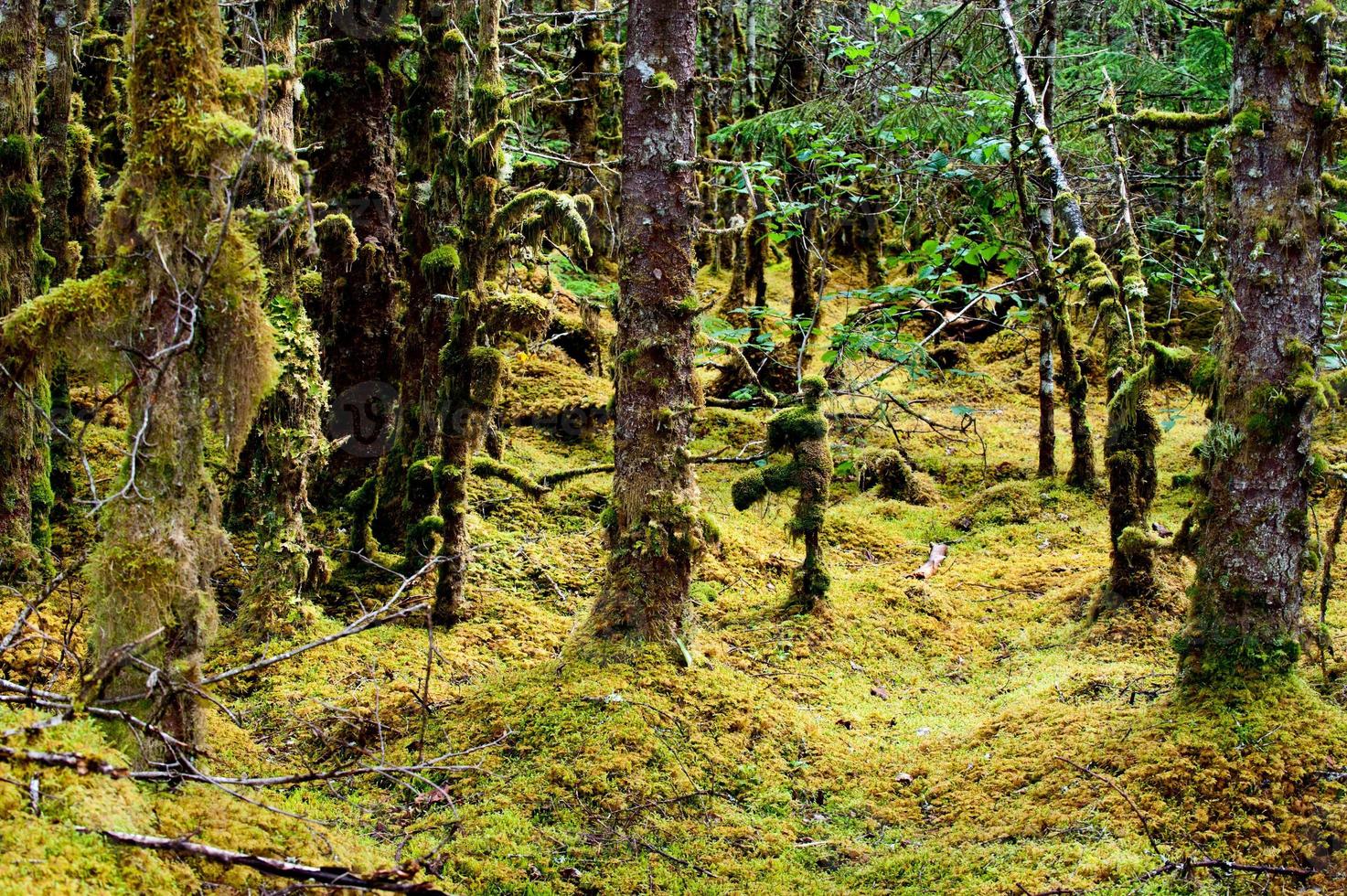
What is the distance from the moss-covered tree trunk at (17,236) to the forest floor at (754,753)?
5.45 ft

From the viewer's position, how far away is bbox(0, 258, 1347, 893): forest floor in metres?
4.12

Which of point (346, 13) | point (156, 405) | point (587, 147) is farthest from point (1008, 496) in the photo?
point (156, 405)

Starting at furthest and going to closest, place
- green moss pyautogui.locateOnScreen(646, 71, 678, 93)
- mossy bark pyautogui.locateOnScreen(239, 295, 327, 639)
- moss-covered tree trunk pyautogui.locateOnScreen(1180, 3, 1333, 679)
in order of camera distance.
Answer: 1. mossy bark pyautogui.locateOnScreen(239, 295, 327, 639)
2. green moss pyautogui.locateOnScreen(646, 71, 678, 93)
3. moss-covered tree trunk pyautogui.locateOnScreen(1180, 3, 1333, 679)

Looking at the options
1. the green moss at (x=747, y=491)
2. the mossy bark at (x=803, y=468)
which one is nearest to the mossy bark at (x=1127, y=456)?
the mossy bark at (x=803, y=468)

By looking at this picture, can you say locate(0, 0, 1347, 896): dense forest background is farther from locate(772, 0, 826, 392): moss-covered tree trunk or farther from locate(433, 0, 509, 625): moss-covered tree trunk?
locate(772, 0, 826, 392): moss-covered tree trunk

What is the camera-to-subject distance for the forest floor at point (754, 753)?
4117mm

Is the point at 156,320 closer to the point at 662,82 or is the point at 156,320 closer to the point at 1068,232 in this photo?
the point at 662,82

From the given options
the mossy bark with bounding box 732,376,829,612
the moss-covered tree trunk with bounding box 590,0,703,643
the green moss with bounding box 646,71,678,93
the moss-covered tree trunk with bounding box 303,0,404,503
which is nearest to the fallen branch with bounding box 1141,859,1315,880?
the moss-covered tree trunk with bounding box 590,0,703,643

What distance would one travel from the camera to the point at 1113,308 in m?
7.13

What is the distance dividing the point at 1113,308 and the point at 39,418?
811cm

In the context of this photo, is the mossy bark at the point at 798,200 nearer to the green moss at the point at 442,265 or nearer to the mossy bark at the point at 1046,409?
the mossy bark at the point at 1046,409

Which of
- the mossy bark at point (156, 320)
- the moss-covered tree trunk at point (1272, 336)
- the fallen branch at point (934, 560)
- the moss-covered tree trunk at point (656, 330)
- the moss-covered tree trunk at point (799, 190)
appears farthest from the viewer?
the moss-covered tree trunk at point (799, 190)

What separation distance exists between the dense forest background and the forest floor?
31mm

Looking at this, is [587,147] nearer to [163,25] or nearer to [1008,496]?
[1008,496]
